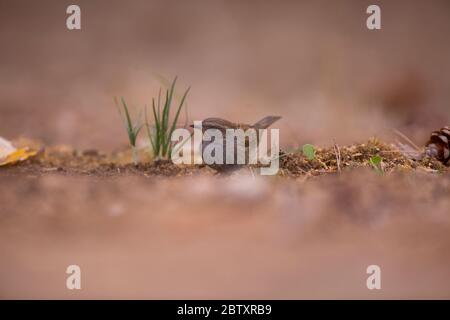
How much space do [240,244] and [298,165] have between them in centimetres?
35

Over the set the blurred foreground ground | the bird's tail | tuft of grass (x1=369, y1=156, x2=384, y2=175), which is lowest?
the blurred foreground ground

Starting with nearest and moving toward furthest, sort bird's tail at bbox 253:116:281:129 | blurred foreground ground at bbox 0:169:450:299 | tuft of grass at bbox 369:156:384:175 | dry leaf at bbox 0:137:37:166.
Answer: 1. blurred foreground ground at bbox 0:169:450:299
2. tuft of grass at bbox 369:156:384:175
3. bird's tail at bbox 253:116:281:129
4. dry leaf at bbox 0:137:37:166

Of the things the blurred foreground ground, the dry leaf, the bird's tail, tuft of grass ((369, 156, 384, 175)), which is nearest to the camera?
the blurred foreground ground

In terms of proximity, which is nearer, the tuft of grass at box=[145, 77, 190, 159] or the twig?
the twig

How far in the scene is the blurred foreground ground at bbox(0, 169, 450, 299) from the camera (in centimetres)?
90

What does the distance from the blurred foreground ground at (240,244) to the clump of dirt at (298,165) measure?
0.18m

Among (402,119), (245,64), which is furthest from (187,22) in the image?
(402,119)

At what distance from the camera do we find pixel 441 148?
125 centimetres

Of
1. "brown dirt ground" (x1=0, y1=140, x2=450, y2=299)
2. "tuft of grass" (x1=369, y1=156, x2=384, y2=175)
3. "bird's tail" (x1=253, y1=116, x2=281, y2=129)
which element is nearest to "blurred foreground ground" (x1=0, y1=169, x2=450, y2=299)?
"brown dirt ground" (x1=0, y1=140, x2=450, y2=299)

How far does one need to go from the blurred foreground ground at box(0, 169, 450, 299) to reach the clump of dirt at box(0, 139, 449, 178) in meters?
0.18

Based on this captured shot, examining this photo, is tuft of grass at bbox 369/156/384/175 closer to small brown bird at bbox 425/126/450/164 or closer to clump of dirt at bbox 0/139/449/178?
clump of dirt at bbox 0/139/449/178

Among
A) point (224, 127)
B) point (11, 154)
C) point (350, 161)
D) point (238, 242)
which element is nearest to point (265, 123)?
point (224, 127)

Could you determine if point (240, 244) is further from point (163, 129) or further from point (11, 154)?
point (11, 154)
